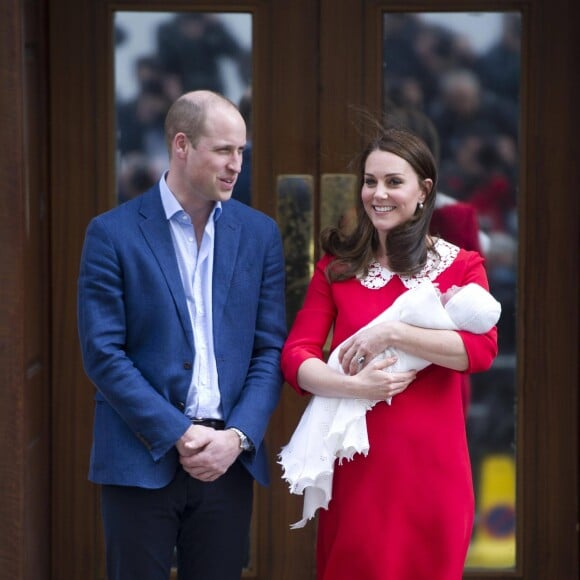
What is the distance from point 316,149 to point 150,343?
1213 millimetres

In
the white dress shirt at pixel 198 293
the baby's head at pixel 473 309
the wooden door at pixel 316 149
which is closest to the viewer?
the baby's head at pixel 473 309

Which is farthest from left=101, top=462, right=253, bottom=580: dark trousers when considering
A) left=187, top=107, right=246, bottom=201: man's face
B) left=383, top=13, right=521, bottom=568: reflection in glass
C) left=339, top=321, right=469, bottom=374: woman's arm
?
left=383, top=13, right=521, bottom=568: reflection in glass

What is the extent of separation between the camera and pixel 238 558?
2.98 m

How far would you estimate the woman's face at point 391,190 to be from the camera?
9.47 ft

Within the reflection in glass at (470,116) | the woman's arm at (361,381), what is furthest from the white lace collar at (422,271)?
the reflection in glass at (470,116)

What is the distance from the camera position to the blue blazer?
2.78 m

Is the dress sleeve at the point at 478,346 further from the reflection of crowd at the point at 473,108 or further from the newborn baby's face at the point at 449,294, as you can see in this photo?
the reflection of crowd at the point at 473,108

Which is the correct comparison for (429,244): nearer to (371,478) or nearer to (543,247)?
(371,478)

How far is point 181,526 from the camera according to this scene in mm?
2953

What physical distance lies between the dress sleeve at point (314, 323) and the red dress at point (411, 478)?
Result: 4 centimetres

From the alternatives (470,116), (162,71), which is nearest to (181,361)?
(162,71)

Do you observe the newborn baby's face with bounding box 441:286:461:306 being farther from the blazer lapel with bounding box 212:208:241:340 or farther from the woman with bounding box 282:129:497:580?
the blazer lapel with bounding box 212:208:241:340

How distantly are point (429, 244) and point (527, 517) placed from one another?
4.42 feet

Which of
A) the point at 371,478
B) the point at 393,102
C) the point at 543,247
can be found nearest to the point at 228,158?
the point at 371,478
